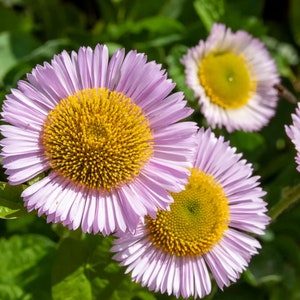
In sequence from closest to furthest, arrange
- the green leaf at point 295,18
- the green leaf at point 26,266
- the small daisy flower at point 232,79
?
the green leaf at point 26,266
the small daisy flower at point 232,79
the green leaf at point 295,18

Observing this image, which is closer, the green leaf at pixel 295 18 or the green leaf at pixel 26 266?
the green leaf at pixel 26 266

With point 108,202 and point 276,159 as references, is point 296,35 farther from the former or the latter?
point 108,202

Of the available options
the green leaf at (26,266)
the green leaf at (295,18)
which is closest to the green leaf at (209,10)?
the green leaf at (295,18)

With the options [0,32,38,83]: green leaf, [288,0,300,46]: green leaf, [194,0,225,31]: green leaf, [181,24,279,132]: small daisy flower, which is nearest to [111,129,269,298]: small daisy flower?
[181,24,279,132]: small daisy flower

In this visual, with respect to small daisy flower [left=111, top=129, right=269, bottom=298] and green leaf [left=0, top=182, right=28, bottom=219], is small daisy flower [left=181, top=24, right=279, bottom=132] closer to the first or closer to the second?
small daisy flower [left=111, top=129, right=269, bottom=298]

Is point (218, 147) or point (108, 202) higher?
point (218, 147)

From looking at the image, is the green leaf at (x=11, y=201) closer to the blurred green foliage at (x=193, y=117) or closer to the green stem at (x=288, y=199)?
the blurred green foliage at (x=193, y=117)

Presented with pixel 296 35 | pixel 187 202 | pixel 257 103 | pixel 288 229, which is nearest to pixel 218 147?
pixel 187 202
